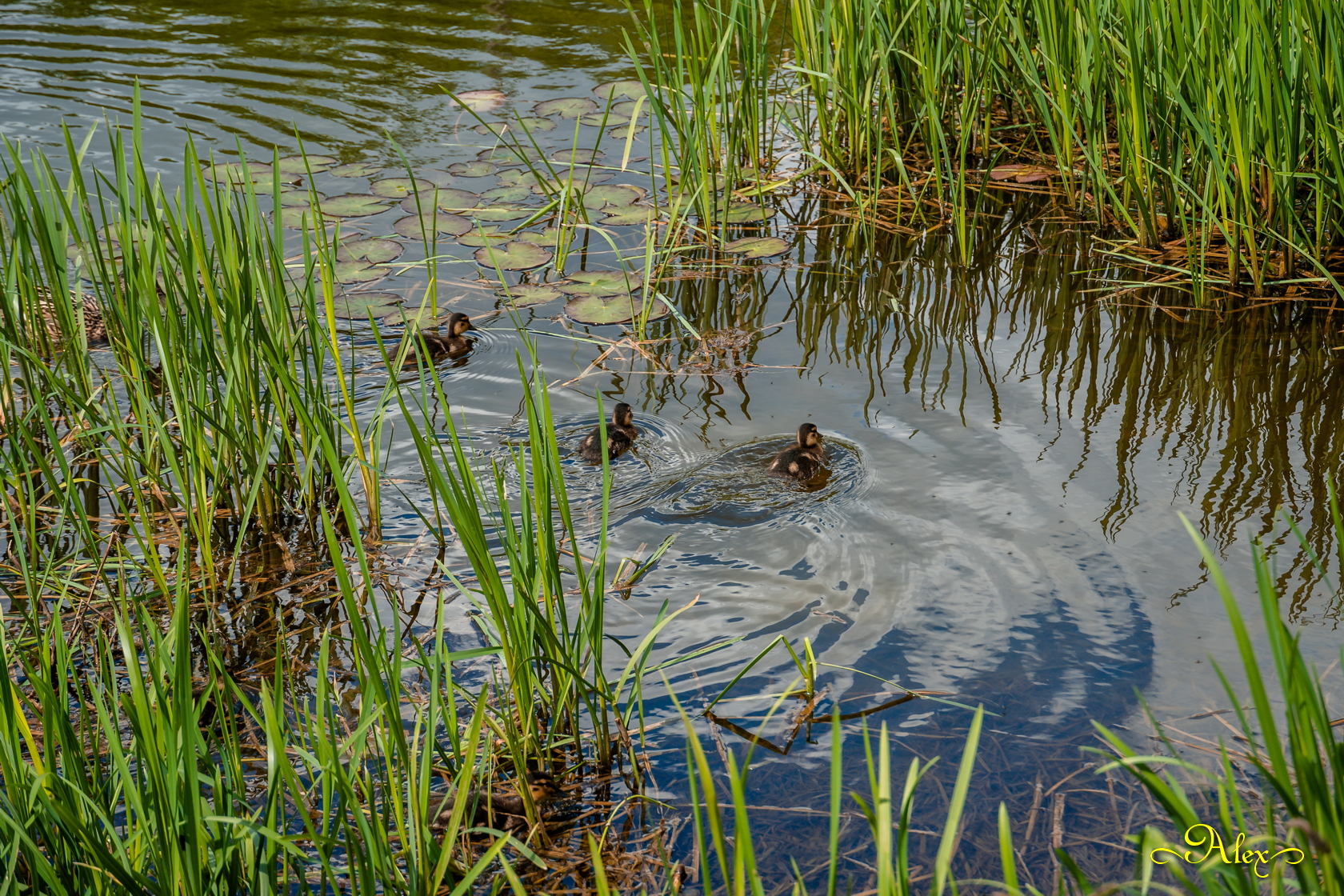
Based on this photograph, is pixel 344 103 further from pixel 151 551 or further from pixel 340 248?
pixel 151 551

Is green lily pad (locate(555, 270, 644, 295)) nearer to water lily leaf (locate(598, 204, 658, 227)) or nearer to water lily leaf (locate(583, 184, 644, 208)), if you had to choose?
water lily leaf (locate(598, 204, 658, 227))

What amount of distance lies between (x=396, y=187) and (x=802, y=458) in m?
3.72

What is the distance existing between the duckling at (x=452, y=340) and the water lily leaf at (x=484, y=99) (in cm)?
316

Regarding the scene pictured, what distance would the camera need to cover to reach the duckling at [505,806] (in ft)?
8.67

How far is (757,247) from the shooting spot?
6.00 meters

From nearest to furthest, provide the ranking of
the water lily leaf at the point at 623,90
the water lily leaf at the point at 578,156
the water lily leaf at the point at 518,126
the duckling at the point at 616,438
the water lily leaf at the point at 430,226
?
the duckling at the point at 616,438 < the water lily leaf at the point at 430,226 < the water lily leaf at the point at 578,156 < the water lily leaf at the point at 518,126 < the water lily leaf at the point at 623,90

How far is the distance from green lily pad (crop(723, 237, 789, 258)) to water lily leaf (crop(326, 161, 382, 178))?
2.39 meters

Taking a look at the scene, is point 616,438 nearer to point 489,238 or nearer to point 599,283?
point 599,283

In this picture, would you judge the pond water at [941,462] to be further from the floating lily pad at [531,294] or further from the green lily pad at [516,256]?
the green lily pad at [516,256]

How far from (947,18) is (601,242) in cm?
216

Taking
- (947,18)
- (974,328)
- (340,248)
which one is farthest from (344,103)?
(974,328)

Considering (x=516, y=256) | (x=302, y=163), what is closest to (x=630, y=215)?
(x=516, y=256)

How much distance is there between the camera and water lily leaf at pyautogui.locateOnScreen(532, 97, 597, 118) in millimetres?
7719

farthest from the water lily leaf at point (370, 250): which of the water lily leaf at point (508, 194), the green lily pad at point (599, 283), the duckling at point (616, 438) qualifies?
the duckling at point (616, 438)
